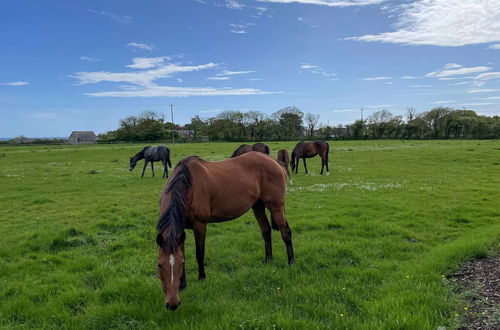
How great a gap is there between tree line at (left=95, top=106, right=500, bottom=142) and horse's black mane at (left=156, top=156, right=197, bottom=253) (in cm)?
7827

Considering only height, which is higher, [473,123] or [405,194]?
[473,123]

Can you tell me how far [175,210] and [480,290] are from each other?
14.2 feet

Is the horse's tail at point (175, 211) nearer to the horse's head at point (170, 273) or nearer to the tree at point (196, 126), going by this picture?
the horse's head at point (170, 273)

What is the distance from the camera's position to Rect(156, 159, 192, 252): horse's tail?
12.7 feet

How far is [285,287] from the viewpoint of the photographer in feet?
15.9

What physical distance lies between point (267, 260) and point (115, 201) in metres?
8.56

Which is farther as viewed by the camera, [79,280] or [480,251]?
[480,251]

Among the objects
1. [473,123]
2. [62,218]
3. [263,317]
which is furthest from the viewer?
[473,123]

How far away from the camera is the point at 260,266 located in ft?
18.7

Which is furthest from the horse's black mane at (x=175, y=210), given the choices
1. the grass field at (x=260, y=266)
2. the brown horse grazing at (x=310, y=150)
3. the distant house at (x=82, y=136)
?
the distant house at (x=82, y=136)

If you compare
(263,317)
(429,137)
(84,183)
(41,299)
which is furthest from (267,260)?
(429,137)

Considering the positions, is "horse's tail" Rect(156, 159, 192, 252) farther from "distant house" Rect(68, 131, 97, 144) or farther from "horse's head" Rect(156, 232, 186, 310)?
"distant house" Rect(68, 131, 97, 144)

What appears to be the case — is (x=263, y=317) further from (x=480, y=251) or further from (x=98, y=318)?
(x=480, y=251)

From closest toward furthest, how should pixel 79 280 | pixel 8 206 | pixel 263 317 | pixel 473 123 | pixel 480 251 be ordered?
pixel 263 317, pixel 79 280, pixel 480 251, pixel 8 206, pixel 473 123
